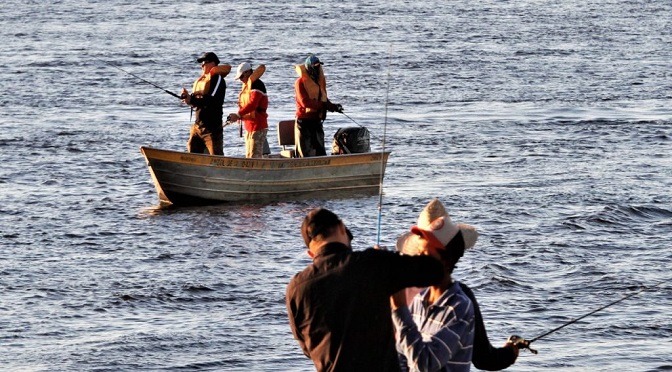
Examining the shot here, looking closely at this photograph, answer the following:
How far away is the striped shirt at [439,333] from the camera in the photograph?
5.46m

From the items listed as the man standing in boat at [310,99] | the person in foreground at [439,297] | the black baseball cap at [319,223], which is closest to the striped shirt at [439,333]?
the person in foreground at [439,297]

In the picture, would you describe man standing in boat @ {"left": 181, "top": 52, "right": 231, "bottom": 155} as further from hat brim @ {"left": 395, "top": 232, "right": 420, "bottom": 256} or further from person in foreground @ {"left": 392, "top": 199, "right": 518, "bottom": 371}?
person in foreground @ {"left": 392, "top": 199, "right": 518, "bottom": 371}

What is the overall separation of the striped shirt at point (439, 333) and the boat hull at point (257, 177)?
11.2 metres

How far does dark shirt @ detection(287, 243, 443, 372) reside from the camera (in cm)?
536

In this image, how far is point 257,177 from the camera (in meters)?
17.2

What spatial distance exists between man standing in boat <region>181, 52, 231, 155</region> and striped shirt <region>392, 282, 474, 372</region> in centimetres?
1106

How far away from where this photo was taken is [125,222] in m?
16.7

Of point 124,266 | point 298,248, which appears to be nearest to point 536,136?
point 298,248

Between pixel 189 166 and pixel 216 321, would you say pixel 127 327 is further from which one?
pixel 189 166

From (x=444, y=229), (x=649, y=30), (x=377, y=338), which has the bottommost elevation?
(x=649, y=30)

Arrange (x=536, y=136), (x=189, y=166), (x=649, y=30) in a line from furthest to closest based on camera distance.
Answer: (x=649, y=30) < (x=536, y=136) < (x=189, y=166)

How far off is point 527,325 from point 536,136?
1224 cm

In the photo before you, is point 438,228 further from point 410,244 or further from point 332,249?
point 332,249

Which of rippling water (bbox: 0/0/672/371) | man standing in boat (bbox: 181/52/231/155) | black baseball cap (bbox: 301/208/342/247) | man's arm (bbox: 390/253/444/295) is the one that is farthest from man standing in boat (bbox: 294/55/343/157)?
man's arm (bbox: 390/253/444/295)
